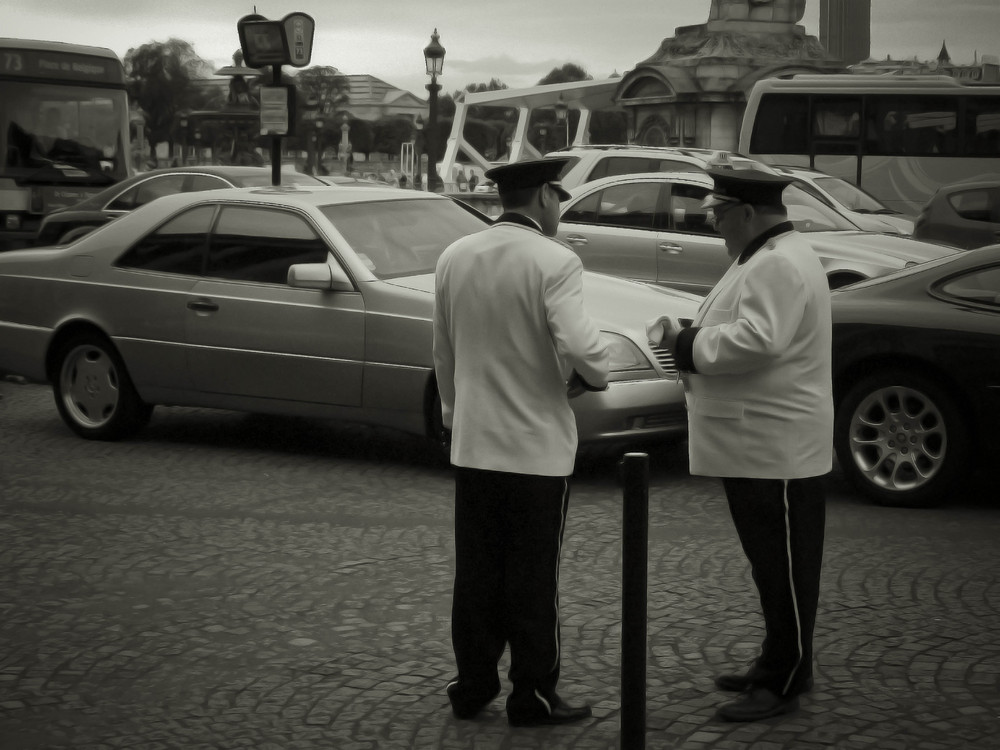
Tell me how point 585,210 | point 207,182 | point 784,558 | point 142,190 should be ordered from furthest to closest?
point 142,190 → point 207,182 → point 585,210 → point 784,558

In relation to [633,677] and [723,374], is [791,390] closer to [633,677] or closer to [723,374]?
[723,374]

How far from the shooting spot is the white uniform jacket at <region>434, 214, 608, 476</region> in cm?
414

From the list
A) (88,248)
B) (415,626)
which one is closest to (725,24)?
→ (88,248)

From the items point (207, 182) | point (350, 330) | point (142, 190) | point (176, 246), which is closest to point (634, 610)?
point (350, 330)

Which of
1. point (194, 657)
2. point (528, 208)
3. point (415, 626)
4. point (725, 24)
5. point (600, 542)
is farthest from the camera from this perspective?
point (725, 24)

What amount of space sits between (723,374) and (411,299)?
397 centimetres

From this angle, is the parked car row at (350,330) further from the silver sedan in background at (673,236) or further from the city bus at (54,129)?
the city bus at (54,129)

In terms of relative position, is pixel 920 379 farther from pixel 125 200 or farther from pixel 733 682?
pixel 125 200

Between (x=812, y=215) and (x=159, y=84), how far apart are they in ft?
259

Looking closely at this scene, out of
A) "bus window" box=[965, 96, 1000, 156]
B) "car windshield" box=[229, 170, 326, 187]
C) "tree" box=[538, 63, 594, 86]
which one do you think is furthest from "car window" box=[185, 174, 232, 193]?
"tree" box=[538, 63, 594, 86]

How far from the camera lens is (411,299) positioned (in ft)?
26.7

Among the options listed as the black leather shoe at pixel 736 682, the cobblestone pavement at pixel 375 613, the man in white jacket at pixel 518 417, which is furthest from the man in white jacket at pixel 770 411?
the man in white jacket at pixel 518 417

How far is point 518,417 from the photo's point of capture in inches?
166

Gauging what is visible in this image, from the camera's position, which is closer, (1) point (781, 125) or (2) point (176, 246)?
(2) point (176, 246)
